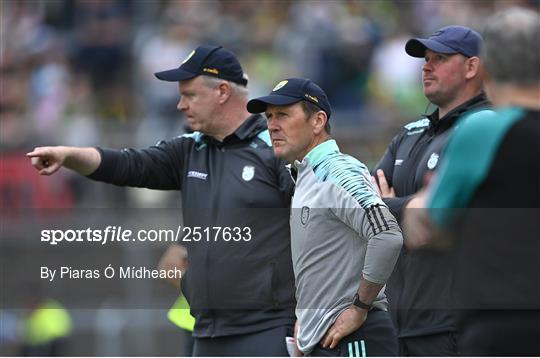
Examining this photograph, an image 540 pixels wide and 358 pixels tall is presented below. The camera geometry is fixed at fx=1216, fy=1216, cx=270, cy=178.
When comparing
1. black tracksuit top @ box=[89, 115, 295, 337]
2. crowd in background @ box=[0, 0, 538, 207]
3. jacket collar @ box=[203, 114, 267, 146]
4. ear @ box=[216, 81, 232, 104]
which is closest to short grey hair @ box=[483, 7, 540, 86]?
black tracksuit top @ box=[89, 115, 295, 337]

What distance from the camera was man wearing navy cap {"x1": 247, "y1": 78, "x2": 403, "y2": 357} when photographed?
18.7 ft

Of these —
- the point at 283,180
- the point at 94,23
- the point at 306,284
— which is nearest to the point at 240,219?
the point at 283,180

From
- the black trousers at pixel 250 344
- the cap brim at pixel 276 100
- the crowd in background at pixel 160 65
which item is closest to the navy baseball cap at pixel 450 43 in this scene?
the cap brim at pixel 276 100

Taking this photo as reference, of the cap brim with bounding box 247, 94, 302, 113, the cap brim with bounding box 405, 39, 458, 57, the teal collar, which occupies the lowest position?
the teal collar

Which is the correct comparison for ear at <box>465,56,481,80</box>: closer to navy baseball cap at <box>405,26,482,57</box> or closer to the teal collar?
navy baseball cap at <box>405,26,482,57</box>

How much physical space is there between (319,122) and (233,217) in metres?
0.94

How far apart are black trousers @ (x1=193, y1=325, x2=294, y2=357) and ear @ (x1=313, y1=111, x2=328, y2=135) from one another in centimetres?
123

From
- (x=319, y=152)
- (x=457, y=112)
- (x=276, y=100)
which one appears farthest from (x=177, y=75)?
(x=457, y=112)

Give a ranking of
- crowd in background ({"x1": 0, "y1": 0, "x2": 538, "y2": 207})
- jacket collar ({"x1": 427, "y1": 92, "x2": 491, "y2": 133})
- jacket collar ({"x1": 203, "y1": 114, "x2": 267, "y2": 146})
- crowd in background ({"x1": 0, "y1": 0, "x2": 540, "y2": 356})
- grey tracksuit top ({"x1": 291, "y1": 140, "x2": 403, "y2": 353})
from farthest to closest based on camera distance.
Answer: crowd in background ({"x1": 0, "y1": 0, "x2": 538, "y2": 207}) → crowd in background ({"x1": 0, "y1": 0, "x2": 540, "y2": 356}) → jacket collar ({"x1": 203, "y1": 114, "x2": 267, "y2": 146}) → jacket collar ({"x1": 427, "y1": 92, "x2": 491, "y2": 133}) → grey tracksuit top ({"x1": 291, "y1": 140, "x2": 403, "y2": 353})

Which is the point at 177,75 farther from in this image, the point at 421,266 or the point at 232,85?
the point at 421,266

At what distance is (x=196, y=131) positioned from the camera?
285 inches

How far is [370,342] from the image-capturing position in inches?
233

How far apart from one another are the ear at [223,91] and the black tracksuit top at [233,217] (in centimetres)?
19

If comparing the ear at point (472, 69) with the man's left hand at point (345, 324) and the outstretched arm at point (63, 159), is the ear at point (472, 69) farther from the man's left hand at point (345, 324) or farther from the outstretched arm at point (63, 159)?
the outstretched arm at point (63, 159)
